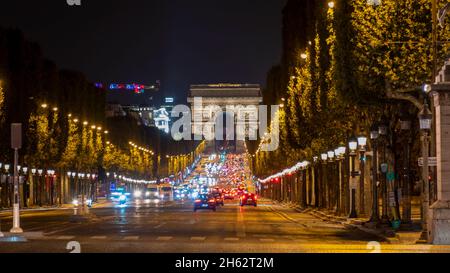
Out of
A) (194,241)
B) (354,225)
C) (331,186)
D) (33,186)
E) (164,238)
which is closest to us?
(194,241)

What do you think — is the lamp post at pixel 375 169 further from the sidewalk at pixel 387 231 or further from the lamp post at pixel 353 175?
the lamp post at pixel 353 175

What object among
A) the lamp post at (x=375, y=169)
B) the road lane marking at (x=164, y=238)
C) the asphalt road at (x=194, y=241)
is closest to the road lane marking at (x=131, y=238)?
the asphalt road at (x=194, y=241)

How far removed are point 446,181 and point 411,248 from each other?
10.8 feet

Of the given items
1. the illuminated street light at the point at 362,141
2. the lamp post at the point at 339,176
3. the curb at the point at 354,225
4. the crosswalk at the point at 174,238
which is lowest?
the curb at the point at 354,225

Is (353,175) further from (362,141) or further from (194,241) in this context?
(194,241)

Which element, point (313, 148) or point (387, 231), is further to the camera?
point (313, 148)

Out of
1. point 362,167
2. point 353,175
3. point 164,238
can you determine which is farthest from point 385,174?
point 164,238

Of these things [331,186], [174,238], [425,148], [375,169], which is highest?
[425,148]

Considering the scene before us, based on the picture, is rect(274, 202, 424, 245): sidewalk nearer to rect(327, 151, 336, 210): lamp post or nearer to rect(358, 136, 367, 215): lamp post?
rect(358, 136, 367, 215): lamp post

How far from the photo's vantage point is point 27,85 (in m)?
99.5

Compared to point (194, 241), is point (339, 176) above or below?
above

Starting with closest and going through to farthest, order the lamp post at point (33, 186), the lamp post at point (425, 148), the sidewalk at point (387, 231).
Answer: the lamp post at point (425, 148) → the sidewalk at point (387, 231) → the lamp post at point (33, 186)
